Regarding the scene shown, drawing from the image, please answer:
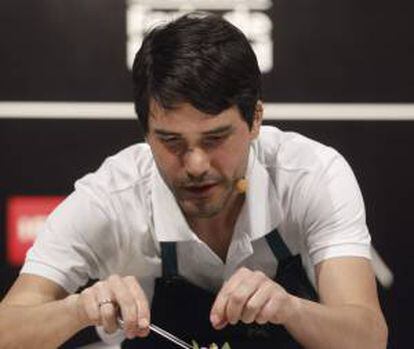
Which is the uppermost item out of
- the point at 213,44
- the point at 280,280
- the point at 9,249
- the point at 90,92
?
the point at 213,44

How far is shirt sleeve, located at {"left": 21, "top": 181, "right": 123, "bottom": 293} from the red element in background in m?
0.70

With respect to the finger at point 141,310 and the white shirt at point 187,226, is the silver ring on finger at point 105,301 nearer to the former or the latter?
the finger at point 141,310

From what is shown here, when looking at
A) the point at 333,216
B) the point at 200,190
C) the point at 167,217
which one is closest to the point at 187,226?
the point at 167,217

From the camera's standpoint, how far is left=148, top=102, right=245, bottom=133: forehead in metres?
1.33

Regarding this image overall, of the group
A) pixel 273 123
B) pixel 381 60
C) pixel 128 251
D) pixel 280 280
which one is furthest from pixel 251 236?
pixel 381 60

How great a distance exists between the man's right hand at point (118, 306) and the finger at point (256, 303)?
127 millimetres

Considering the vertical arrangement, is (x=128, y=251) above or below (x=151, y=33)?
below

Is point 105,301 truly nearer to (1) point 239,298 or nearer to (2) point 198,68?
(1) point 239,298

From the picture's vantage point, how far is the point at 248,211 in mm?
1529

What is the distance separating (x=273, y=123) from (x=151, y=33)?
0.79m

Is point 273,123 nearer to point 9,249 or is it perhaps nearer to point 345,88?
point 345,88

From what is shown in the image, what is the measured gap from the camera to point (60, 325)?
1.31m

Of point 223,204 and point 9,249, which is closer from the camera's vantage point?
point 223,204

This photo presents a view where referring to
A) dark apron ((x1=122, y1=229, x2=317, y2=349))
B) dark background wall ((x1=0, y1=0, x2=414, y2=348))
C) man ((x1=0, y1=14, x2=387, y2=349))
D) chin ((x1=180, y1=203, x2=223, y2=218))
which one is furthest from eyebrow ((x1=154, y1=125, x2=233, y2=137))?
dark background wall ((x1=0, y1=0, x2=414, y2=348))
